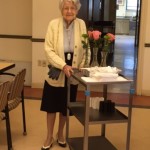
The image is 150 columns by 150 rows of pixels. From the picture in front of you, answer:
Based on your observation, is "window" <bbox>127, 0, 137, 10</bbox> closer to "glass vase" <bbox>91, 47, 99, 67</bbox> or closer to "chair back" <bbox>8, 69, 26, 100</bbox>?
"chair back" <bbox>8, 69, 26, 100</bbox>

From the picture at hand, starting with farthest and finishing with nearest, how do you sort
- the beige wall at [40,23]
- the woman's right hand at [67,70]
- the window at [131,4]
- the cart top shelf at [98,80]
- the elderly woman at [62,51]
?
1. the window at [131,4]
2. the beige wall at [40,23]
3. the elderly woman at [62,51]
4. the woman's right hand at [67,70]
5. the cart top shelf at [98,80]

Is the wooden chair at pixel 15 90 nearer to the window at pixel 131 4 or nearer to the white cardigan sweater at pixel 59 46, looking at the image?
the white cardigan sweater at pixel 59 46

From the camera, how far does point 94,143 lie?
3.08 meters

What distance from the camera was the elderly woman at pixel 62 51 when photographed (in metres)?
2.81

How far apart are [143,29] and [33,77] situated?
187cm

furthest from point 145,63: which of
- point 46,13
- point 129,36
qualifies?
point 129,36

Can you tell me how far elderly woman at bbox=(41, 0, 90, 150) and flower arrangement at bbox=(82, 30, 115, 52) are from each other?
0.65 feet

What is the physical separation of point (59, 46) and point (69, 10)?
1.07 ft

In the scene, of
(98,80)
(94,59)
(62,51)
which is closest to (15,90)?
(62,51)

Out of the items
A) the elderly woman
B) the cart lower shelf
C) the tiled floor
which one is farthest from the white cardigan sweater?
the tiled floor

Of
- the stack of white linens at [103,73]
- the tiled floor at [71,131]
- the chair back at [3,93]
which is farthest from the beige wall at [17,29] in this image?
the stack of white linens at [103,73]

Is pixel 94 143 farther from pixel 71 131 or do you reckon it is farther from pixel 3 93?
pixel 3 93

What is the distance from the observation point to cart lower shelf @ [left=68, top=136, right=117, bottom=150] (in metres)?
2.98

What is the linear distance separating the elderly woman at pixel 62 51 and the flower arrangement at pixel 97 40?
20 centimetres
